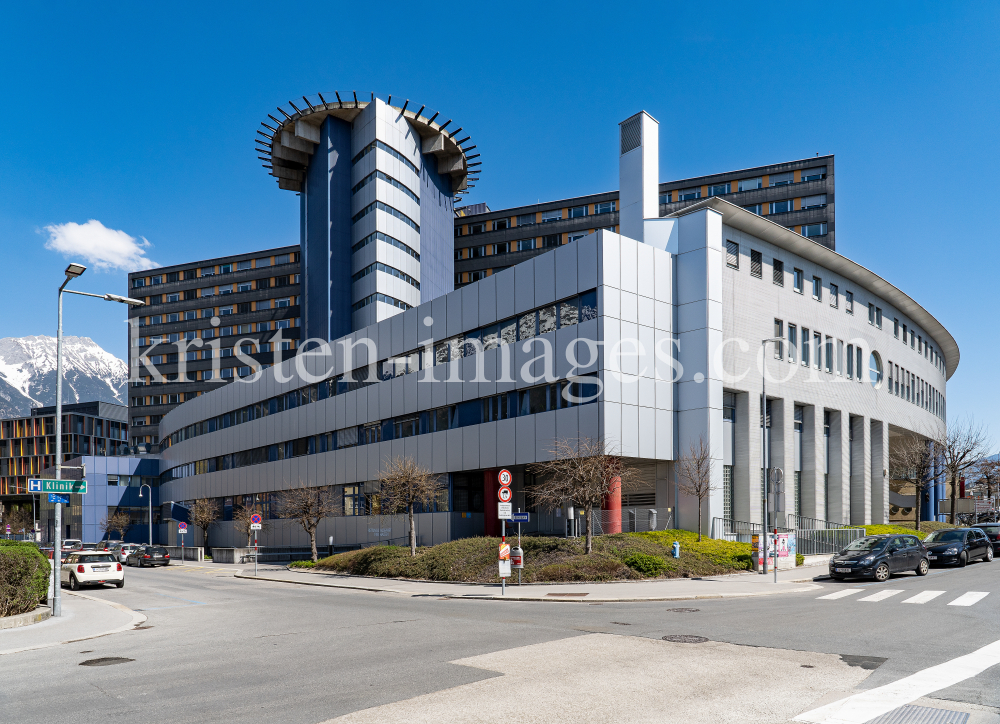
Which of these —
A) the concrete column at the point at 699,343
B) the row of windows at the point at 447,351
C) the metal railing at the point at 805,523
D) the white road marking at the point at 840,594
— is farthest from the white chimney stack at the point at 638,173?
the white road marking at the point at 840,594

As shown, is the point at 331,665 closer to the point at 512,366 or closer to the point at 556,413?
the point at 556,413

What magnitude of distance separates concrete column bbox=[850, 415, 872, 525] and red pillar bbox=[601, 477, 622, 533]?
23127 millimetres

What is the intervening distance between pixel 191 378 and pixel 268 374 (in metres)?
60.3

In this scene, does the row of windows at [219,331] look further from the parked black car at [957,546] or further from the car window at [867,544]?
Answer: the car window at [867,544]

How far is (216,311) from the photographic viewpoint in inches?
4628

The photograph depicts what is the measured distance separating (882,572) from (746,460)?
1317 centimetres

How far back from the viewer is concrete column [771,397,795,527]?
43.1 m

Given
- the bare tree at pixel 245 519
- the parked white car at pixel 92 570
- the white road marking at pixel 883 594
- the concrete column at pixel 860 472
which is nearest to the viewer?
the white road marking at pixel 883 594

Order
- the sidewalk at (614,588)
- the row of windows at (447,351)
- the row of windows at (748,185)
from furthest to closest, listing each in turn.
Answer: the row of windows at (748,185), the row of windows at (447,351), the sidewalk at (614,588)

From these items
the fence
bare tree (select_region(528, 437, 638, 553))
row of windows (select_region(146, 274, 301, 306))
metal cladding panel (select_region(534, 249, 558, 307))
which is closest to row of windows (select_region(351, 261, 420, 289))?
metal cladding panel (select_region(534, 249, 558, 307))

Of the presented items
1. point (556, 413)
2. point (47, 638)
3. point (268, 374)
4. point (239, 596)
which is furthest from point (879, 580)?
point (268, 374)

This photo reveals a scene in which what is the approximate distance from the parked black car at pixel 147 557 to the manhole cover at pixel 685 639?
1827 inches

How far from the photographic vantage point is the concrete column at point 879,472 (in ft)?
178

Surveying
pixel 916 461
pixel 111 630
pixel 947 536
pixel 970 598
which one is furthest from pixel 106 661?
pixel 916 461
